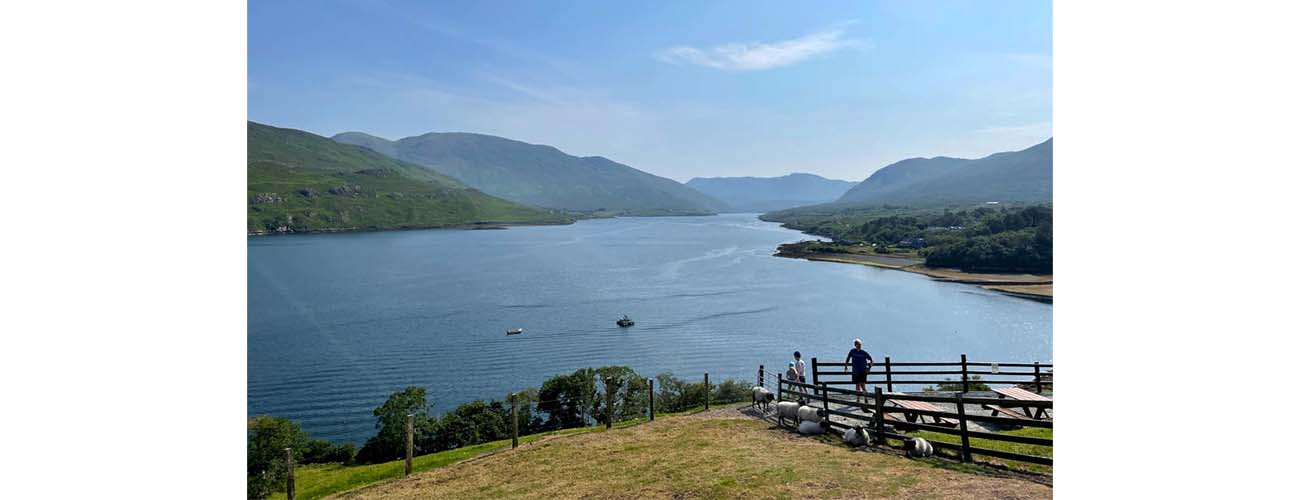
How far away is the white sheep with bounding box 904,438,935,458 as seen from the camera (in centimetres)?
890

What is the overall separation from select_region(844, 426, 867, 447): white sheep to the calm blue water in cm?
2539

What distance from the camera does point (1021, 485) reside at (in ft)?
23.1

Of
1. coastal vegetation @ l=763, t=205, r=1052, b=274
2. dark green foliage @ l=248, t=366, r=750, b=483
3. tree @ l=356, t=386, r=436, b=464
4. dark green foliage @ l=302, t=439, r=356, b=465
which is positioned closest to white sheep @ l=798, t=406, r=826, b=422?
dark green foliage @ l=248, t=366, r=750, b=483

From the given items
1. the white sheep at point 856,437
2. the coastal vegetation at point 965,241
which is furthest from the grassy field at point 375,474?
the coastal vegetation at point 965,241

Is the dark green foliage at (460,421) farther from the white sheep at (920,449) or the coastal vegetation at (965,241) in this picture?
the coastal vegetation at (965,241)

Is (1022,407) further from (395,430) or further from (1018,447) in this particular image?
(395,430)

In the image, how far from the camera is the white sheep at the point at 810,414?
1125 cm

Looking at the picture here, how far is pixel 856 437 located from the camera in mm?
9820

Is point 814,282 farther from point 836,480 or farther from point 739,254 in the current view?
point 836,480

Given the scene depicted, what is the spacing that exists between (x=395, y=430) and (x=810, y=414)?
1690cm

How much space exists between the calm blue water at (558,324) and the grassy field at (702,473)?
2151 cm

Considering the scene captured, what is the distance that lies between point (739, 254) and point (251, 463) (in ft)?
313

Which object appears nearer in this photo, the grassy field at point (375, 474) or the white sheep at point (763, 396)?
the grassy field at point (375, 474)
